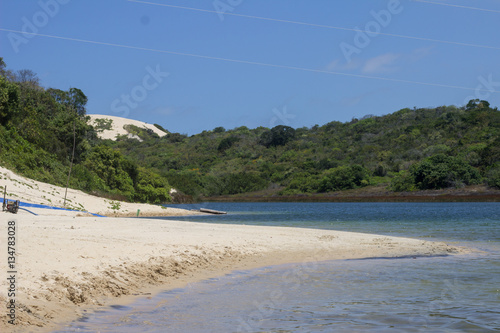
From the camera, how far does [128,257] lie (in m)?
12.6

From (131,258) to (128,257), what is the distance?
0.25 ft

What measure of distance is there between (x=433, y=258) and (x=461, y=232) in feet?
39.2

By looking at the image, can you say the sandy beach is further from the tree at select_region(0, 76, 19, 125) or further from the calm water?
the tree at select_region(0, 76, 19, 125)

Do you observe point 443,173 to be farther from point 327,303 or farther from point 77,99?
point 327,303

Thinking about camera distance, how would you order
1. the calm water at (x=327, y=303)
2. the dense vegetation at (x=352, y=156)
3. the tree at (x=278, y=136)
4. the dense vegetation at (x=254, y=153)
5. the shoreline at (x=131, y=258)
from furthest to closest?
the tree at (x=278, y=136)
the dense vegetation at (x=352, y=156)
the dense vegetation at (x=254, y=153)
the shoreline at (x=131, y=258)
the calm water at (x=327, y=303)

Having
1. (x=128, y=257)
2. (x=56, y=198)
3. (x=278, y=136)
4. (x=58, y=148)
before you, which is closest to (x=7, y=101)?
(x=58, y=148)

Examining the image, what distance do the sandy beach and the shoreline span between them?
0.7 inches

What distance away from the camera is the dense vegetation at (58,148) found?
43.1 m

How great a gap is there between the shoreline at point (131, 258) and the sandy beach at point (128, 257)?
0.06 feet

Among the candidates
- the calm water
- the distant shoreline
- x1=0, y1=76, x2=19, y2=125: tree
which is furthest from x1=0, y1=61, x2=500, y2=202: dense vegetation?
the calm water

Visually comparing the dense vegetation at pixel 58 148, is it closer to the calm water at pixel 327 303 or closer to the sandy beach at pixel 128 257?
the sandy beach at pixel 128 257

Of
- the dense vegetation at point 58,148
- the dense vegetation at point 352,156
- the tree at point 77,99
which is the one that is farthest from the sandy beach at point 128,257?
the dense vegetation at point 352,156

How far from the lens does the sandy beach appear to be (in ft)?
27.9

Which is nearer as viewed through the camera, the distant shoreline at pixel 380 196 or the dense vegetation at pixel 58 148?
the dense vegetation at pixel 58 148
